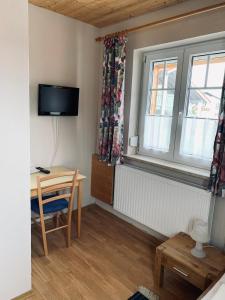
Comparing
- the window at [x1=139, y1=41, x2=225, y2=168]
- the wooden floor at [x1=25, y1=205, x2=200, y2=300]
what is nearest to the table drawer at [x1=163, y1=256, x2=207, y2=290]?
the wooden floor at [x1=25, y1=205, x2=200, y2=300]

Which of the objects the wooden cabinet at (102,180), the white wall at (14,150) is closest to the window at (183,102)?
the wooden cabinet at (102,180)

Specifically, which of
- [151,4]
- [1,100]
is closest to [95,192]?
[1,100]

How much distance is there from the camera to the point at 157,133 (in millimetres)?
2807

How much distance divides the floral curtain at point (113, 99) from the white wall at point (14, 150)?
1357mm

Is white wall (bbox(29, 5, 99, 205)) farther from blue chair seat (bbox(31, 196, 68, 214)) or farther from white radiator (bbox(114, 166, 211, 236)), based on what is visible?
white radiator (bbox(114, 166, 211, 236))

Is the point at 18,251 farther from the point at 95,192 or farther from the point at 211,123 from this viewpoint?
the point at 211,123

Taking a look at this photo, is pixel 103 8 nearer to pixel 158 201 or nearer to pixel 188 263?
pixel 158 201

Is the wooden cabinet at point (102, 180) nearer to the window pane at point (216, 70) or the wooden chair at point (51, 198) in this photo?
the wooden chair at point (51, 198)

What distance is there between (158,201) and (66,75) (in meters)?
1.93

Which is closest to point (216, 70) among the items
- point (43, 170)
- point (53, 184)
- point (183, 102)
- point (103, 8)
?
point (183, 102)

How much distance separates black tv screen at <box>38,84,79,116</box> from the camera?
2682mm

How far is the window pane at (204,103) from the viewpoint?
2283mm

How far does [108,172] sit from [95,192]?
464mm

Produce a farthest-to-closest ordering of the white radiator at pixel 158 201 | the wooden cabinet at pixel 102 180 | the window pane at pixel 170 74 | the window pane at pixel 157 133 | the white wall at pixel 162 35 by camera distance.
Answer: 1. the wooden cabinet at pixel 102 180
2. the window pane at pixel 157 133
3. the window pane at pixel 170 74
4. the white radiator at pixel 158 201
5. the white wall at pixel 162 35
